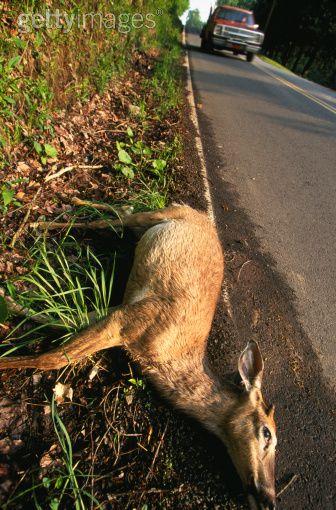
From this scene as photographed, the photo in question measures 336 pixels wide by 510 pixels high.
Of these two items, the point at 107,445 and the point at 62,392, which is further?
the point at 62,392

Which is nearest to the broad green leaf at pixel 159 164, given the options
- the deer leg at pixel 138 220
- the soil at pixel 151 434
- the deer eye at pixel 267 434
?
the deer leg at pixel 138 220

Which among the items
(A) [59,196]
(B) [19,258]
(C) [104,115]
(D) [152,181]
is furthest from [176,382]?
(C) [104,115]

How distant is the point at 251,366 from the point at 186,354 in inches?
19.5

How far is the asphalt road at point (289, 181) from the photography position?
157 inches

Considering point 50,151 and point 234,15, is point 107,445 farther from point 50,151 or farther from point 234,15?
point 234,15

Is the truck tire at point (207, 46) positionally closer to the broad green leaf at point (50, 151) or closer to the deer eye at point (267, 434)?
the broad green leaf at point (50, 151)

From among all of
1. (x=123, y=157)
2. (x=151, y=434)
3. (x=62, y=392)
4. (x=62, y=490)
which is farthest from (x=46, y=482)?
(x=123, y=157)

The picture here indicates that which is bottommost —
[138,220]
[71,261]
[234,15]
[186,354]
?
[186,354]

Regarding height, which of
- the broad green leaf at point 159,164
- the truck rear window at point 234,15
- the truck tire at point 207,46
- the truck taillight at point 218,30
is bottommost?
the broad green leaf at point 159,164

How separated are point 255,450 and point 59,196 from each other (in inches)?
117

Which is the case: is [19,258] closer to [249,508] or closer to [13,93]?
[13,93]

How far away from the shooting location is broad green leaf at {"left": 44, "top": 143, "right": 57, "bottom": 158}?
12.5 feet

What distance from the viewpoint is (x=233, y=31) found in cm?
1892

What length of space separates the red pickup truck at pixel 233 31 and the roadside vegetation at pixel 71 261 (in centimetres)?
1518
